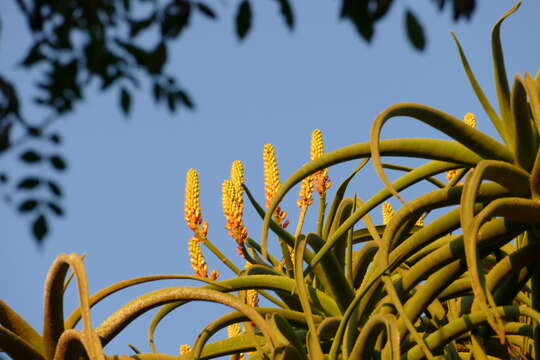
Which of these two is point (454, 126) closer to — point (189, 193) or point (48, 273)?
point (48, 273)

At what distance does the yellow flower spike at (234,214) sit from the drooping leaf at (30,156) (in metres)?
2.12

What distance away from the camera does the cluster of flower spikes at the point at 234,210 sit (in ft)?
14.8

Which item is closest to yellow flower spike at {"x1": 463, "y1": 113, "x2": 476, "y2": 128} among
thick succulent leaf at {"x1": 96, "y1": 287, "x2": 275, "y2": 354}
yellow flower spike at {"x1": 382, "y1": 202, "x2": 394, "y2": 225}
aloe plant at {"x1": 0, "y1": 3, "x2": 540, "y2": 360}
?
yellow flower spike at {"x1": 382, "y1": 202, "x2": 394, "y2": 225}

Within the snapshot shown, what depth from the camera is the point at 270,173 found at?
4.82 m

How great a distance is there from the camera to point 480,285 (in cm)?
275

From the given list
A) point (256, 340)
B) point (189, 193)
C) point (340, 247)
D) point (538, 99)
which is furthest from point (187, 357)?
point (189, 193)

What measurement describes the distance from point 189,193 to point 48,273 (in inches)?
69.5

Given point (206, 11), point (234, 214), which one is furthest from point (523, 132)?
point (234, 214)

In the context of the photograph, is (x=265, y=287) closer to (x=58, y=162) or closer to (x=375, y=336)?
(x=375, y=336)

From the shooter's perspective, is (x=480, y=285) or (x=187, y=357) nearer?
(x=480, y=285)

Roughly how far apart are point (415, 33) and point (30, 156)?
87 centimetres

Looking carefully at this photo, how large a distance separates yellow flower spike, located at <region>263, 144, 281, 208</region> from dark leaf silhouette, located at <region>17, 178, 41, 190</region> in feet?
7.72

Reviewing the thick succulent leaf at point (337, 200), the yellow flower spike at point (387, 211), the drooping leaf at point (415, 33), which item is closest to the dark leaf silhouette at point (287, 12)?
the drooping leaf at point (415, 33)

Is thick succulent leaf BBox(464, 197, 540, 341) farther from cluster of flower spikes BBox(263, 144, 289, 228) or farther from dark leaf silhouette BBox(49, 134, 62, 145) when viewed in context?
cluster of flower spikes BBox(263, 144, 289, 228)
